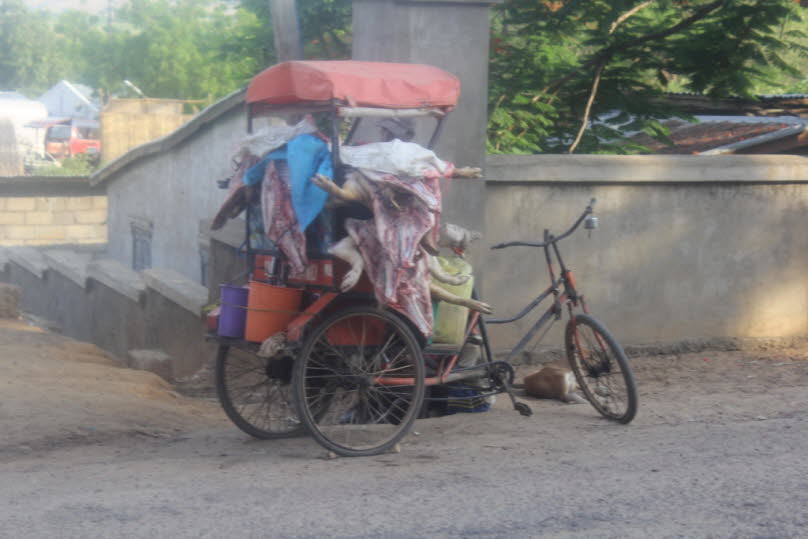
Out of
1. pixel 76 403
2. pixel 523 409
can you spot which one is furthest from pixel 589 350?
pixel 76 403

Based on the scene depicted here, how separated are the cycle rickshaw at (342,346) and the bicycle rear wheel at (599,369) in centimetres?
2

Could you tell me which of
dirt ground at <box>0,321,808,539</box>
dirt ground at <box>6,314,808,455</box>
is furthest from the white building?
dirt ground at <box>0,321,808,539</box>

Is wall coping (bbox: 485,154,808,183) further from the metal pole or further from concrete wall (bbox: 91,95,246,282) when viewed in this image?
concrete wall (bbox: 91,95,246,282)

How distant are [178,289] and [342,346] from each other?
5459mm

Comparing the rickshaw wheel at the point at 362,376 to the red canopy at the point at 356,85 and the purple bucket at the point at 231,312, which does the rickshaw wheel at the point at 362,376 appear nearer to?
the purple bucket at the point at 231,312

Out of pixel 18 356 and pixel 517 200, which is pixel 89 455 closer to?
pixel 18 356

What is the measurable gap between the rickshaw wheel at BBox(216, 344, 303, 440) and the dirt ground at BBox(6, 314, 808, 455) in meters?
0.53

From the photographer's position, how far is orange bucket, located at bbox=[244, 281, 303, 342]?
201 inches

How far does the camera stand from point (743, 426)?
5.94 m

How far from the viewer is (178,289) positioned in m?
10.3

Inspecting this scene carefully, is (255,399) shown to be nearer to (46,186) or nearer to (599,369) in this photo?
(599,369)

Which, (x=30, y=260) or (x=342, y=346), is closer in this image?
(x=342, y=346)

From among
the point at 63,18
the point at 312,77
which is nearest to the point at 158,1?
the point at 63,18

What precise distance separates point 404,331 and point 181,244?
10.7 m
